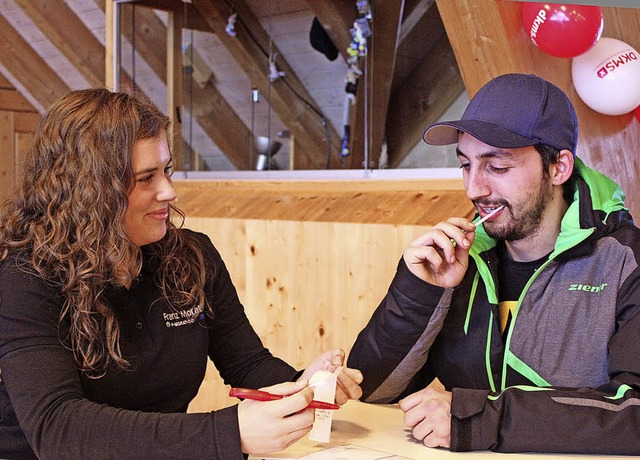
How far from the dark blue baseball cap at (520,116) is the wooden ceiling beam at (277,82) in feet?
7.54

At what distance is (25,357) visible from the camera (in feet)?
4.78

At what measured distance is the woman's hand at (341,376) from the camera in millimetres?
1685

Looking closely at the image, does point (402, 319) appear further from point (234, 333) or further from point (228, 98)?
point (228, 98)

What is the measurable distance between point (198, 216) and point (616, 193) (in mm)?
2592

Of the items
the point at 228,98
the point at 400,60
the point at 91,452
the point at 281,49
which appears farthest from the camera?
the point at 228,98

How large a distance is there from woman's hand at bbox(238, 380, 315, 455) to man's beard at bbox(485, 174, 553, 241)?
67 cm

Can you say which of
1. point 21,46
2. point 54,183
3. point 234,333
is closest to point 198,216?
point 234,333

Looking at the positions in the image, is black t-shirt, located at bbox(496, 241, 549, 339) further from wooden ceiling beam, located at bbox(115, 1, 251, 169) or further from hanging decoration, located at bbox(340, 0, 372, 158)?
wooden ceiling beam, located at bbox(115, 1, 251, 169)

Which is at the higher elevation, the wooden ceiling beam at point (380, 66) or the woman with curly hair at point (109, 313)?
the wooden ceiling beam at point (380, 66)

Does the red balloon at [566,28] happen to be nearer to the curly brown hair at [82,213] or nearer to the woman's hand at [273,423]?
the curly brown hair at [82,213]

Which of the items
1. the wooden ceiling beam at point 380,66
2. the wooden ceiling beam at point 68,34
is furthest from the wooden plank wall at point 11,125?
the wooden ceiling beam at point 380,66

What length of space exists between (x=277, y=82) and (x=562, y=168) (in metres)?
2.95

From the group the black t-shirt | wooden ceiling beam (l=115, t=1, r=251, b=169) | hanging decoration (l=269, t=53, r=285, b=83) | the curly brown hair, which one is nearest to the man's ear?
the black t-shirt

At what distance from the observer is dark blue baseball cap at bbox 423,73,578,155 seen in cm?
179
